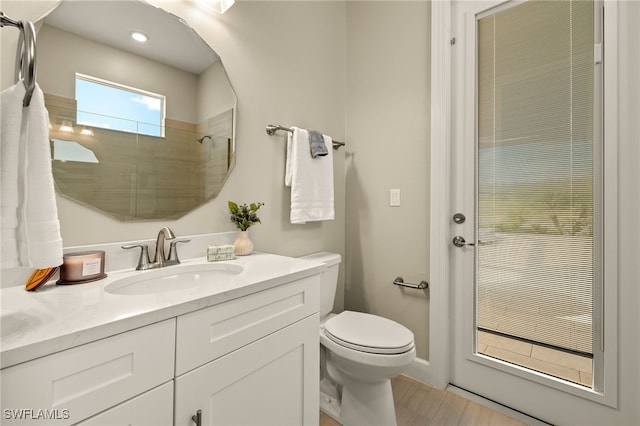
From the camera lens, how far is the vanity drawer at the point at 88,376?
1.49ft

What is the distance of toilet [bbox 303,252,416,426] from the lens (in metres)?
1.15

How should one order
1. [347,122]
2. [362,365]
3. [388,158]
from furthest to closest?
[347,122], [388,158], [362,365]

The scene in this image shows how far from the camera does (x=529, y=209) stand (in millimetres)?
1347

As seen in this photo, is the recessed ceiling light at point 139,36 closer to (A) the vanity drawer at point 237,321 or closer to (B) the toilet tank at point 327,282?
(A) the vanity drawer at point 237,321

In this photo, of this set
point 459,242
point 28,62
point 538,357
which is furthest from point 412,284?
point 28,62

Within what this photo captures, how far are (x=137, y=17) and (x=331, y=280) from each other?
57.1 inches

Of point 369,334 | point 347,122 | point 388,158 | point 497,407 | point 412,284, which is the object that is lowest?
point 497,407

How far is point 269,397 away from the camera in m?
0.85

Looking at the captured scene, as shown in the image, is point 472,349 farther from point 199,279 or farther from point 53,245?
point 53,245

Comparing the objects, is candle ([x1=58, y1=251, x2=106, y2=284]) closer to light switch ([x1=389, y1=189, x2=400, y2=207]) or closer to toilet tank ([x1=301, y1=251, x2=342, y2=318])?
toilet tank ([x1=301, y1=251, x2=342, y2=318])

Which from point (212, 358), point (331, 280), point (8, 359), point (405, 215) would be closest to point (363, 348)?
point (331, 280)

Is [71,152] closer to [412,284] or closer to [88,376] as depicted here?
[88,376]

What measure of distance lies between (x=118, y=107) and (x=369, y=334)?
4.46 ft
